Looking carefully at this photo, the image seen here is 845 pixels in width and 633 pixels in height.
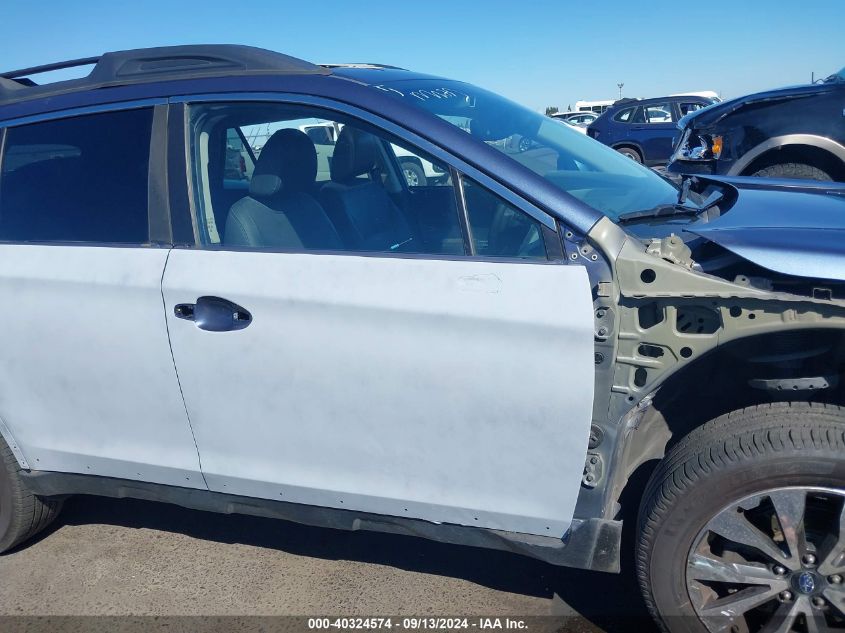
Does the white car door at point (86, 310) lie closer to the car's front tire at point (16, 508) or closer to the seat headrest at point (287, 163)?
the car's front tire at point (16, 508)

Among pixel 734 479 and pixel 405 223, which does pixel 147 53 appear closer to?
pixel 405 223

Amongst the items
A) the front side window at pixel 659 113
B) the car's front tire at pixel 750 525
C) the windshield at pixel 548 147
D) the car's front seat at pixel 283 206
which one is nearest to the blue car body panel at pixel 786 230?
the windshield at pixel 548 147

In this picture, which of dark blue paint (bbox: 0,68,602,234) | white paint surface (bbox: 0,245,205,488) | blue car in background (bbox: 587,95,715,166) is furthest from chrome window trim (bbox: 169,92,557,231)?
blue car in background (bbox: 587,95,715,166)

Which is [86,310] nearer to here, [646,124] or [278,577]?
[278,577]

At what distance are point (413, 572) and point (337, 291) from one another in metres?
1.30

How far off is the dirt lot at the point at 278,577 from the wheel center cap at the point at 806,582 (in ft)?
2.04

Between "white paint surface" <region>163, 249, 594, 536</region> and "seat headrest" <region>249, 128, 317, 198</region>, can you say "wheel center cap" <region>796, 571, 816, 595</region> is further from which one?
"seat headrest" <region>249, 128, 317, 198</region>

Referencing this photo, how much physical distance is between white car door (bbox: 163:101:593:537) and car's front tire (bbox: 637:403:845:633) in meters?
0.31

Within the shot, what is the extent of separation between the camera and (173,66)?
248 cm

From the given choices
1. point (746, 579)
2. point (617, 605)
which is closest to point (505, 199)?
point (746, 579)

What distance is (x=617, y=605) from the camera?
101 inches

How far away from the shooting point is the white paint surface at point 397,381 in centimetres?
200

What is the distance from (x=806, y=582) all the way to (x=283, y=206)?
2.02 meters

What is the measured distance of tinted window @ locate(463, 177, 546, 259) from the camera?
6.81ft
